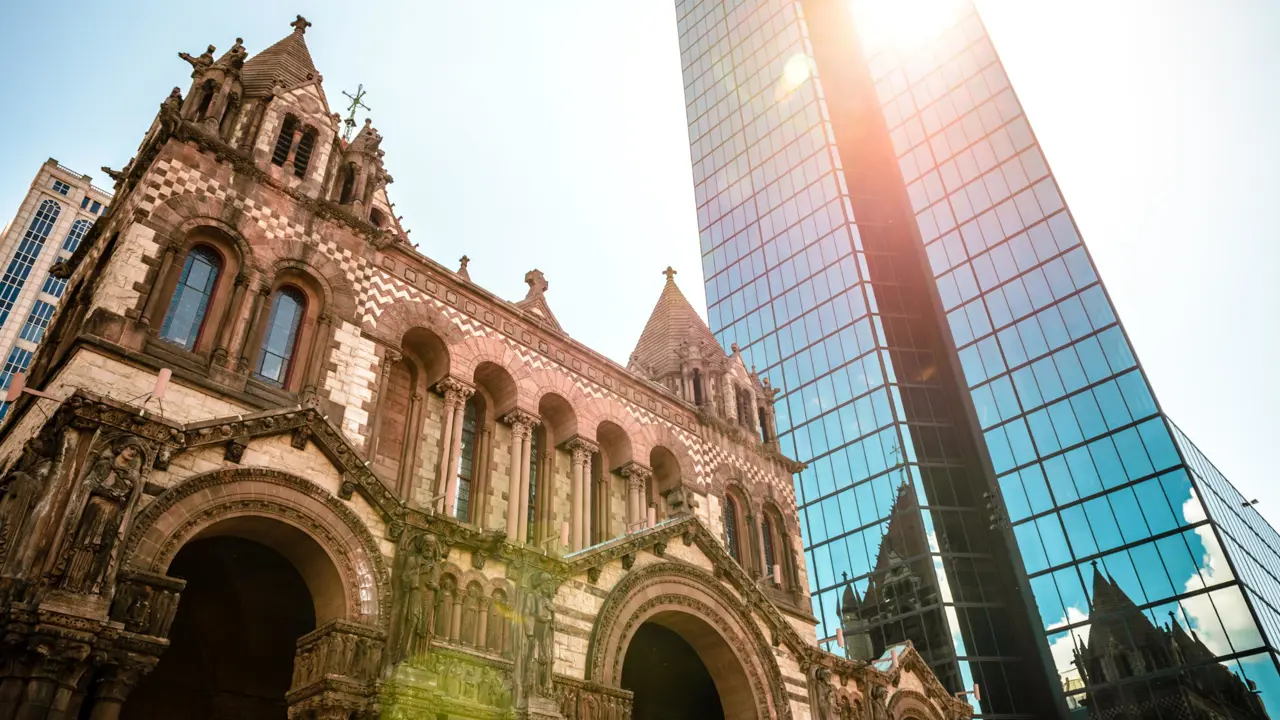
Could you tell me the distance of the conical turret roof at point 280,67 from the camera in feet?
64.7

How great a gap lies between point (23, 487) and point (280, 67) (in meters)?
13.4

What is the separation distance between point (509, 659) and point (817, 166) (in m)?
49.7

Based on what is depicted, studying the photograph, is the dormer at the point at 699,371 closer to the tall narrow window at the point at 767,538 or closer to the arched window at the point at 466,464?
the tall narrow window at the point at 767,538

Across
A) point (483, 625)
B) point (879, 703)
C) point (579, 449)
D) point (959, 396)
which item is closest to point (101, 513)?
point (483, 625)

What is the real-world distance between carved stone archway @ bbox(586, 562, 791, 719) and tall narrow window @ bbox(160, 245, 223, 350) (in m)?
9.96

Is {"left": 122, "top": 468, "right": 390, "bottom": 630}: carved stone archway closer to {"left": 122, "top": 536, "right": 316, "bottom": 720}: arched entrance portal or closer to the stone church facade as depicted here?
the stone church facade

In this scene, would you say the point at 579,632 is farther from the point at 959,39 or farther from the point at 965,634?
the point at 959,39

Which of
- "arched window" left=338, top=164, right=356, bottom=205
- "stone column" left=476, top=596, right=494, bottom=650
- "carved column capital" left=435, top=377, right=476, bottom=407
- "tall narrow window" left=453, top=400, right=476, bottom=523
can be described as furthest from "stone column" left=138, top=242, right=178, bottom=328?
"stone column" left=476, top=596, right=494, bottom=650

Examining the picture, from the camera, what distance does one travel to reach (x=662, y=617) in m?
Result: 18.3

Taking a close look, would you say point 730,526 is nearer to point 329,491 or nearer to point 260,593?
point 260,593

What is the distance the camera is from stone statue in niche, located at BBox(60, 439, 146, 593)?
34.7 ft

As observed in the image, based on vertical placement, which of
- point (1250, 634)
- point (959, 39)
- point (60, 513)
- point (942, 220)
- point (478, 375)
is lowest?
point (60, 513)

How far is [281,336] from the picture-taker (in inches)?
675

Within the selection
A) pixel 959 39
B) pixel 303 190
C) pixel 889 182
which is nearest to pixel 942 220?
pixel 889 182
